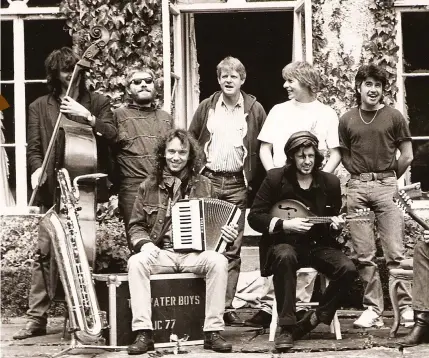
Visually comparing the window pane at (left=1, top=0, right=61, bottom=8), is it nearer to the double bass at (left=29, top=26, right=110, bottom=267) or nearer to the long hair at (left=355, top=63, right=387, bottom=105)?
the double bass at (left=29, top=26, right=110, bottom=267)

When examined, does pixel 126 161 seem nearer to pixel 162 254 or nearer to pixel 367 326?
pixel 162 254

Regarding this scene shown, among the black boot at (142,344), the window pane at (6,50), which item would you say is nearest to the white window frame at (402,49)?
the black boot at (142,344)

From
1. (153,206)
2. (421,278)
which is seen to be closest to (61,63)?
(153,206)

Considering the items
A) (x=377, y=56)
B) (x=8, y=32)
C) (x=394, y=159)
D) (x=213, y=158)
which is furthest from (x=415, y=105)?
(x=8, y=32)

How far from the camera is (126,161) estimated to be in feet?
25.9

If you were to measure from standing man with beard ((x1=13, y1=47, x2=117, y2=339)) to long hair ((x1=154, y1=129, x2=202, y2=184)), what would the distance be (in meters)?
0.50

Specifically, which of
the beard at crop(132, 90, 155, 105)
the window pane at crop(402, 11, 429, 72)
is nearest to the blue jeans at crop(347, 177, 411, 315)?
the beard at crop(132, 90, 155, 105)

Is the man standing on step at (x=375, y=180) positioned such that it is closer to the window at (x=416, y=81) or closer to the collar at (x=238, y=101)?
the collar at (x=238, y=101)

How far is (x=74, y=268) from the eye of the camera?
6918 millimetres

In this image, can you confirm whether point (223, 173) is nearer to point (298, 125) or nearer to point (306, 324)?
point (298, 125)

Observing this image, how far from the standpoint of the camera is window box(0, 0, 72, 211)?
9.86 m

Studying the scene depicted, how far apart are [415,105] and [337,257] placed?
9.76 feet

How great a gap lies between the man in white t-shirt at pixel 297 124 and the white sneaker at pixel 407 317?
742mm

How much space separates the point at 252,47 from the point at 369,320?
3950 mm
